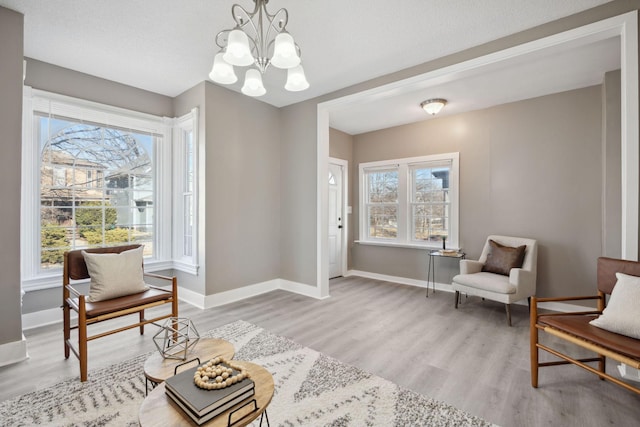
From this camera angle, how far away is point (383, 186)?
5383mm

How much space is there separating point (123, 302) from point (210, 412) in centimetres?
166

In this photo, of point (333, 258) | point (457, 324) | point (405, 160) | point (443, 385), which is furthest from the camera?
point (333, 258)

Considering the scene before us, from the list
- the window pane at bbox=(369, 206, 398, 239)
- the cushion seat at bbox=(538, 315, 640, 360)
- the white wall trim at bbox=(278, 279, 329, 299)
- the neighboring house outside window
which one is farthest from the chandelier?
the window pane at bbox=(369, 206, 398, 239)

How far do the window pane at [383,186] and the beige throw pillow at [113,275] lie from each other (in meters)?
3.99

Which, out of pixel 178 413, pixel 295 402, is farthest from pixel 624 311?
pixel 178 413

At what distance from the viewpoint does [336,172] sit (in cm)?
541

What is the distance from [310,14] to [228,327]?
2974 millimetres

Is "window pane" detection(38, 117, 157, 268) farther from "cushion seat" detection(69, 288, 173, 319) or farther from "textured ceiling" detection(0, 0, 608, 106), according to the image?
"cushion seat" detection(69, 288, 173, 319)

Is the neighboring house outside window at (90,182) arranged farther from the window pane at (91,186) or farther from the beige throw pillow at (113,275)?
the beige throw pillow at (113,275)

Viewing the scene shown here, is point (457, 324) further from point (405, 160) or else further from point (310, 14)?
point (310, 14)

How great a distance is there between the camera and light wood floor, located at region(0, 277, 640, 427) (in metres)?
1.85

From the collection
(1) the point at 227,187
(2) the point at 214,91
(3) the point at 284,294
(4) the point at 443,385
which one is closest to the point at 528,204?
(4) the point at 443,385

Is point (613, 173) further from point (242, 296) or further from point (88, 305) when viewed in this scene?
point (88, 305)

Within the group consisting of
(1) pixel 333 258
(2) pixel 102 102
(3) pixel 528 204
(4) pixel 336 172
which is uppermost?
(2) pixel 102 102
